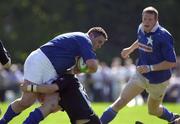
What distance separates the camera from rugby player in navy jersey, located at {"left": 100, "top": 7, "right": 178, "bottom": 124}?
13781 millimetres

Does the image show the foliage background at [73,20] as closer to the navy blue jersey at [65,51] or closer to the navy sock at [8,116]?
the navy sock at [8,116]

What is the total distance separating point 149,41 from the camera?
552 inches

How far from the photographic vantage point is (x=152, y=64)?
46.0 feet

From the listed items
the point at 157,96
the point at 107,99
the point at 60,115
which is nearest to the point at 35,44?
the point at 107,99

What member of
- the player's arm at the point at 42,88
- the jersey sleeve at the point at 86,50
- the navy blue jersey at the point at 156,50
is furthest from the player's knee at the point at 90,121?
the navy blue jersey at the point at 156,50

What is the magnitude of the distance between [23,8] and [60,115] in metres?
32.0

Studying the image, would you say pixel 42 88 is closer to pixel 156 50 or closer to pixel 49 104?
pixel 49 104

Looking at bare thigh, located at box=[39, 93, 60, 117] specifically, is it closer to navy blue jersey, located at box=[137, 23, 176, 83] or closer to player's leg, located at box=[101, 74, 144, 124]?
player's leg, located at box=[101, 74, 144, 124]

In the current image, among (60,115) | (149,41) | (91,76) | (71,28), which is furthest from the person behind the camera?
(71,28)

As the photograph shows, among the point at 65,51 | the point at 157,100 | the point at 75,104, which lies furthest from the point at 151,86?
the point at 65,51

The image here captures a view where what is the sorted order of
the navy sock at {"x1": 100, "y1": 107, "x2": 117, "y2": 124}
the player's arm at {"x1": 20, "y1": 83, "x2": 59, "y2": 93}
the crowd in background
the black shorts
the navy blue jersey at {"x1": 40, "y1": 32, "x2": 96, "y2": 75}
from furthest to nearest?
the crowd in background
the navy sock at {"x1": 100, "y1": 107, "x2": 117, "y2": 124}
the black shorts
the navy blue jersey at {"x1": 40, "y1": 32, "x2": 96, "y2": 75}
the player's arm at {"x1": 20, "y1": 83, "x2": 59, "y2": 93}

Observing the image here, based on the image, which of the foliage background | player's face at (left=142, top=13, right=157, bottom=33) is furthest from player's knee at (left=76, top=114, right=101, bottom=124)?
the foliage background

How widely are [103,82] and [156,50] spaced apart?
739 inches

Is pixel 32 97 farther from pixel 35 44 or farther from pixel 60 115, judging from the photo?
pixel 35 44
